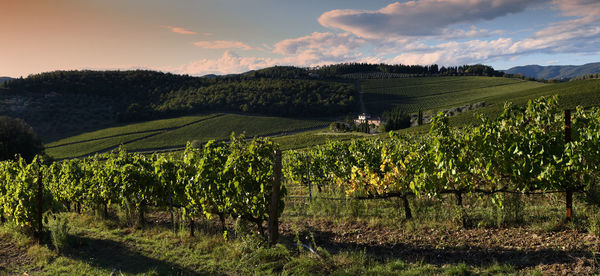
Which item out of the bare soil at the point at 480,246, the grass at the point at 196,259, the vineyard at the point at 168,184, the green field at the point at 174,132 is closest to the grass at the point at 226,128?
the green field at the point at 174,132

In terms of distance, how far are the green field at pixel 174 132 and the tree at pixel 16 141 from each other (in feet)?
44.4

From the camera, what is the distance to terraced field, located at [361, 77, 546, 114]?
113m

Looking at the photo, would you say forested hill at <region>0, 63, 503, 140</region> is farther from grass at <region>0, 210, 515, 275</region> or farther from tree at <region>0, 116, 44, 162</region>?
grass at <region>0, 210, 515, 275</region>

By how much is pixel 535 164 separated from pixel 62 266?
10.3 meters

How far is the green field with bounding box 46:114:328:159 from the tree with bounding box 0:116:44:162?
44.4 feet

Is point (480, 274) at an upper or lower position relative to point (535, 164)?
lower

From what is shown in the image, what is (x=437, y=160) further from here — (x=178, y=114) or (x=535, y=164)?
(x=178, y=114)

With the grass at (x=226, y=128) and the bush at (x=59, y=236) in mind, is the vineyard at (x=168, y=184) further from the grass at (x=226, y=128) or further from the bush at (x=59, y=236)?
the grass at (x=226, y=128)

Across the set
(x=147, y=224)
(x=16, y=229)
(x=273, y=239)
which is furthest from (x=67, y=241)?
(x=273, y=239)

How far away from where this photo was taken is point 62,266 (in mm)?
7309

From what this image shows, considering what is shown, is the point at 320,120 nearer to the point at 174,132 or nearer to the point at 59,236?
the point at 174,132

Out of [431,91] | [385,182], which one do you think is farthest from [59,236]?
[431,91]

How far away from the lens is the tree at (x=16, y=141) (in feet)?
155

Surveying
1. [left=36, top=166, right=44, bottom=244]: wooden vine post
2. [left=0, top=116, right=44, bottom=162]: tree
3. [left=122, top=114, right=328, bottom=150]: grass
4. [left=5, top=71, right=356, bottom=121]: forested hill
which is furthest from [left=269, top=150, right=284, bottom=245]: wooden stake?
[left=5, top=71, right=356, bottom=121]: forested hill
